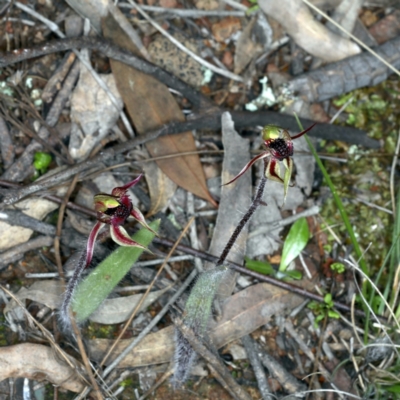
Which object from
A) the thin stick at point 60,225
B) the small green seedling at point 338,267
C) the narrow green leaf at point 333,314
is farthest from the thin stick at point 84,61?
the narrow green leaf at point 333,314

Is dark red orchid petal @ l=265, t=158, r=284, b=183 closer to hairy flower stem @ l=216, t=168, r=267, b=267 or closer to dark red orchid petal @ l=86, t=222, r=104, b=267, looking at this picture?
hairy flower stem @ l=216, t=168, r=267, b=267

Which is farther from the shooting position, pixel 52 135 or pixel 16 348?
pixel 52 135

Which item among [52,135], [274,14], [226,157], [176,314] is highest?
[274,14]

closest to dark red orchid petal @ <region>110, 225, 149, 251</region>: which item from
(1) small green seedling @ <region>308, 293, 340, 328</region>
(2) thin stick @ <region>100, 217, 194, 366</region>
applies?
(2) thin stick @ <region>100, 217, 194, 366</region>

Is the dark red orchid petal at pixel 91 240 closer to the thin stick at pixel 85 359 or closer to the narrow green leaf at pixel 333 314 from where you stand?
the thin stick at pixel 85 359

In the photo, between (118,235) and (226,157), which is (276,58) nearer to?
(226,157)

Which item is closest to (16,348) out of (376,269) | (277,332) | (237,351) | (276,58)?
(237,351)
